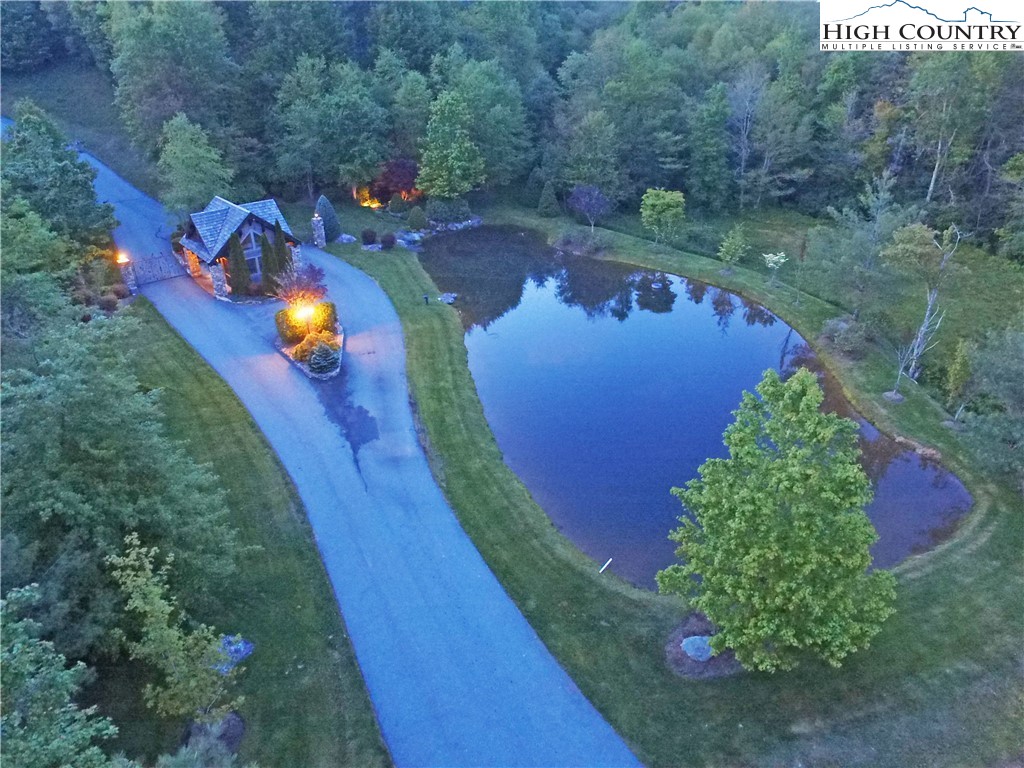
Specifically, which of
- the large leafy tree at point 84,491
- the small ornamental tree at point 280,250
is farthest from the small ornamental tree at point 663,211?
the large leafy tree at point 84,491

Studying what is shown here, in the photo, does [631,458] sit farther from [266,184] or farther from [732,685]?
[266,184]

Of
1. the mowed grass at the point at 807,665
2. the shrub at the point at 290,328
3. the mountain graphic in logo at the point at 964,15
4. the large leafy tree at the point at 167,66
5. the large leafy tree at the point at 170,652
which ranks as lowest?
the mowed grass at the point at 807,665

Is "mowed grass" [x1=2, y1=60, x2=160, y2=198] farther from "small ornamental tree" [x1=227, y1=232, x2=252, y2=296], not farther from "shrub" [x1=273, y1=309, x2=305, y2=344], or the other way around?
"shrub" [x1=273, y1=309, x2=305, y2=344]

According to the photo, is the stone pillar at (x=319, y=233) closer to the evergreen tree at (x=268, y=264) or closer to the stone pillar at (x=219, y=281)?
the evergreen tree at (x=268, y=264)

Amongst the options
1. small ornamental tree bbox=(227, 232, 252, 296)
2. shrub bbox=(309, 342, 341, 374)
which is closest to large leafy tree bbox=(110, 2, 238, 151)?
small ornamental tree bbox=(227, 232, 252, 296)

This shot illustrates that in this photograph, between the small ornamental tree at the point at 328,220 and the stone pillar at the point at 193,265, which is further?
the small ornamental tree at the point at 328,220

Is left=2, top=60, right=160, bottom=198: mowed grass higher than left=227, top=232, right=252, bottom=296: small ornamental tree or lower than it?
higher

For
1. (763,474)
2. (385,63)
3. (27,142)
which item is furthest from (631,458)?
(385,63)
